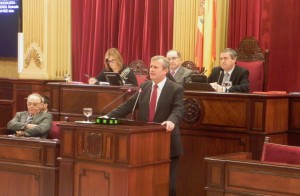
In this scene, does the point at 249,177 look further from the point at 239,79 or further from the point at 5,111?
the point at 5,111

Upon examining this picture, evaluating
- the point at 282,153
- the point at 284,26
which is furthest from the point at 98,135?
the point at 284,26

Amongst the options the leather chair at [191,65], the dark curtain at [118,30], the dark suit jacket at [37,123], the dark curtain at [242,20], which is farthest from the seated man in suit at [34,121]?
the dark curtain at [118,30]

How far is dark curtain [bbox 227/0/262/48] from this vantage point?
8.73m

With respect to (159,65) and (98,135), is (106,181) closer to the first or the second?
(98,135)

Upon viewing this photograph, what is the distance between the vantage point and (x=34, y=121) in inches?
256

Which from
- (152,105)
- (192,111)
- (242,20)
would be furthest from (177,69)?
(152,105)

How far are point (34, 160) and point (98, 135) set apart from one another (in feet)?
3.24

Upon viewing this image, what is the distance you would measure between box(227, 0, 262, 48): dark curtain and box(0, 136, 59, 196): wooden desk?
3784mm

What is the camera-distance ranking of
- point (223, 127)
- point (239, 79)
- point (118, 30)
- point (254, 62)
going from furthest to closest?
point (118, 30) → point (254, 62) → point (239, 79) → point (223, 127)

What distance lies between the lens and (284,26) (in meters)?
8.01

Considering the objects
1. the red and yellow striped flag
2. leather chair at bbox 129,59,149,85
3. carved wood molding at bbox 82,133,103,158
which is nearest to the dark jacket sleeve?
the red and yellow striped flag

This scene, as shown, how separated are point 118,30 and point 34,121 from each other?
3.99m

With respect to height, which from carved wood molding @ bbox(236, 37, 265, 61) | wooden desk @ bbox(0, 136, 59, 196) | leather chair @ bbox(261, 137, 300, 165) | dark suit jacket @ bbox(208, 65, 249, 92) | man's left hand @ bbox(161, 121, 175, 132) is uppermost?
carved wood molding @ bbox(236, 37, 265, 61)

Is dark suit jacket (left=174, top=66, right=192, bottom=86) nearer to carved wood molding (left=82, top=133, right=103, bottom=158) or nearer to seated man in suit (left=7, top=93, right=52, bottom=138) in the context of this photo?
seated man in suit (left=7, top=93, right=52, bottom=138)
